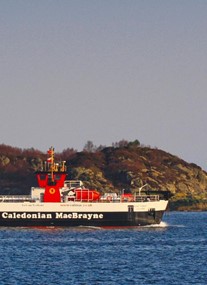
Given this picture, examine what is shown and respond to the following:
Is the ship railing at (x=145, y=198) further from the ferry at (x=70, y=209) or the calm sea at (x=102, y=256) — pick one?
the calm sea at (x=102, y=256)

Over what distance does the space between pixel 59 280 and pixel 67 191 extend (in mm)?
47524

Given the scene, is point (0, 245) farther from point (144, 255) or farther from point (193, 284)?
point (193, 284)

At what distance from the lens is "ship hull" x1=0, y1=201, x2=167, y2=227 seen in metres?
108

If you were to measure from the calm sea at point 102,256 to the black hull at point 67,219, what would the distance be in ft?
5.31

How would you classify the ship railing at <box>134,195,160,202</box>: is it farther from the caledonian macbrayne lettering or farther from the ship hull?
the caledonian macbrayne lettering

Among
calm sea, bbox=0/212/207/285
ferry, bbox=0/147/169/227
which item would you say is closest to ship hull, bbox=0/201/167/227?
ferry, bbox=0/147/169/227

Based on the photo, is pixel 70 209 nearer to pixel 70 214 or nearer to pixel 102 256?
pixel 70 214

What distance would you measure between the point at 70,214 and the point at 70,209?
2.08 ft

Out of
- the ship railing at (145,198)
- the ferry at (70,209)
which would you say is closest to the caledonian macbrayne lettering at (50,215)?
the ferry at (70,209)

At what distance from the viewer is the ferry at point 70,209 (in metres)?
108

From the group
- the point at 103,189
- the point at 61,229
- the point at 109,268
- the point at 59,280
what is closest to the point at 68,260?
the point at 109,268

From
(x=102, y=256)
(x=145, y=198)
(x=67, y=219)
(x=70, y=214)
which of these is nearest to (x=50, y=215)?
(x=67, y=219)

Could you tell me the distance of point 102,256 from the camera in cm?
7775

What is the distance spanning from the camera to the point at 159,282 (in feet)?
201
